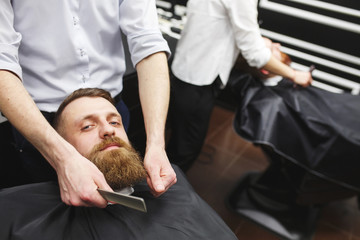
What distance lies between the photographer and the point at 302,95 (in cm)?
192

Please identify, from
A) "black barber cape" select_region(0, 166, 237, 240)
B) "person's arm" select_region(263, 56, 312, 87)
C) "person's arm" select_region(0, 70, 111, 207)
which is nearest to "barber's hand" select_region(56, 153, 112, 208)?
"person's arm" select_region(0, 70, 111, 207)

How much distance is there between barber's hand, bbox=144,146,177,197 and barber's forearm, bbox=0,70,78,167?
27cm

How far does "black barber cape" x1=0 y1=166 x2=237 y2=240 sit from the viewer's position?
94 cm

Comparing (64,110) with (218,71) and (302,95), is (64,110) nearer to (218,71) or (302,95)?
(218,71)

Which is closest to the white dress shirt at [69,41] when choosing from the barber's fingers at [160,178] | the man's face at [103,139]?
the man's face at [103,139]

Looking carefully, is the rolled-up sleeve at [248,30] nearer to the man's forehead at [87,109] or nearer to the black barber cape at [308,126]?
the black barber cape at [308,126]

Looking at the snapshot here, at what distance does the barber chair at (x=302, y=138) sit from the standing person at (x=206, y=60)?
0.17m

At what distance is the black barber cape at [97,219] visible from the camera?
3.10 ft

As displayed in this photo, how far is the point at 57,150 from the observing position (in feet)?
2.87

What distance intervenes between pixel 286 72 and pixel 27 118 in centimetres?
158

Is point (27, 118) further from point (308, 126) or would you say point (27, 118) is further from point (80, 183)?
point (308, 126)

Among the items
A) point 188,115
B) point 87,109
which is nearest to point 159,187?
point 87,109

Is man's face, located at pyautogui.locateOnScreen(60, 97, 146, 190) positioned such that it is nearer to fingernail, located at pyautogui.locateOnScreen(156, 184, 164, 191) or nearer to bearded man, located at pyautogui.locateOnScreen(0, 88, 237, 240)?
bearded man, located at pyautogui.locateOnScreen(0, 88, 237, 240)

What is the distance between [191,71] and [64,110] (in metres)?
1.01
